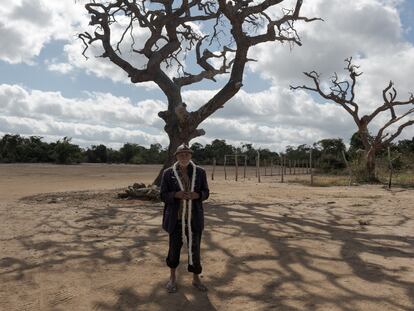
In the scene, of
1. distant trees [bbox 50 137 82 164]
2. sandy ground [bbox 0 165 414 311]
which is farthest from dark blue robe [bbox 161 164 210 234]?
distant trees [bbox 50 137 82 164]

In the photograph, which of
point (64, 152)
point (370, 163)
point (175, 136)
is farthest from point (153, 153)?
point (175, 136)

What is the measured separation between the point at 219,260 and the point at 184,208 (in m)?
1.40

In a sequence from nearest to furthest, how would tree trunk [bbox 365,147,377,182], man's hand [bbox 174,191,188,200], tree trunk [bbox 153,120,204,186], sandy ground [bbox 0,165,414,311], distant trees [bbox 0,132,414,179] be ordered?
sandy ground [bbox 0,165,414,311] < man's hand [bbox 174,191,188,200] < tree trunk [bbox 153,120,204,186] < tree trunk [bbox 365,147,377,182] < distant trees [bbox 0,132,414,179]

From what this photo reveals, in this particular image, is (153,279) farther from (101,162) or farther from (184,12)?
(101,162)

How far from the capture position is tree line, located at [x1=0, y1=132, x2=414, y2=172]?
35.4 metres

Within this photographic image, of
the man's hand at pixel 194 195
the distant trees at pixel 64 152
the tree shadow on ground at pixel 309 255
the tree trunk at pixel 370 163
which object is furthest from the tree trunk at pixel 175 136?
the distant trees at pixel 64 152

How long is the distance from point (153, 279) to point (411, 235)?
433 centimetres

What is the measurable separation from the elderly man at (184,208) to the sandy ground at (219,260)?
0.98 ft

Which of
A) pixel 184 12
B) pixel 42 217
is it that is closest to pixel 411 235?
pixel 42 217

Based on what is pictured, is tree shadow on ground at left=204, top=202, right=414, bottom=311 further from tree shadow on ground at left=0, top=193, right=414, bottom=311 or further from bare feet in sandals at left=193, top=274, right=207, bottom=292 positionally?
bare feet in sandals at left=193, top=274, right=207, bottom=292

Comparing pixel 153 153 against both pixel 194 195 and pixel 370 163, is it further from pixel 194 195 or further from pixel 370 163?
pixel 194 195

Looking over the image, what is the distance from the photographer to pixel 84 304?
14.8 ft

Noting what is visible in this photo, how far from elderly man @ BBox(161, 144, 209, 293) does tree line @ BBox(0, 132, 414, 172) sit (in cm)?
1914

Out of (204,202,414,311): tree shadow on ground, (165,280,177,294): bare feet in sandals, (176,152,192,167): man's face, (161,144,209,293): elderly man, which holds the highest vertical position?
(176,152,192,167): man's face
